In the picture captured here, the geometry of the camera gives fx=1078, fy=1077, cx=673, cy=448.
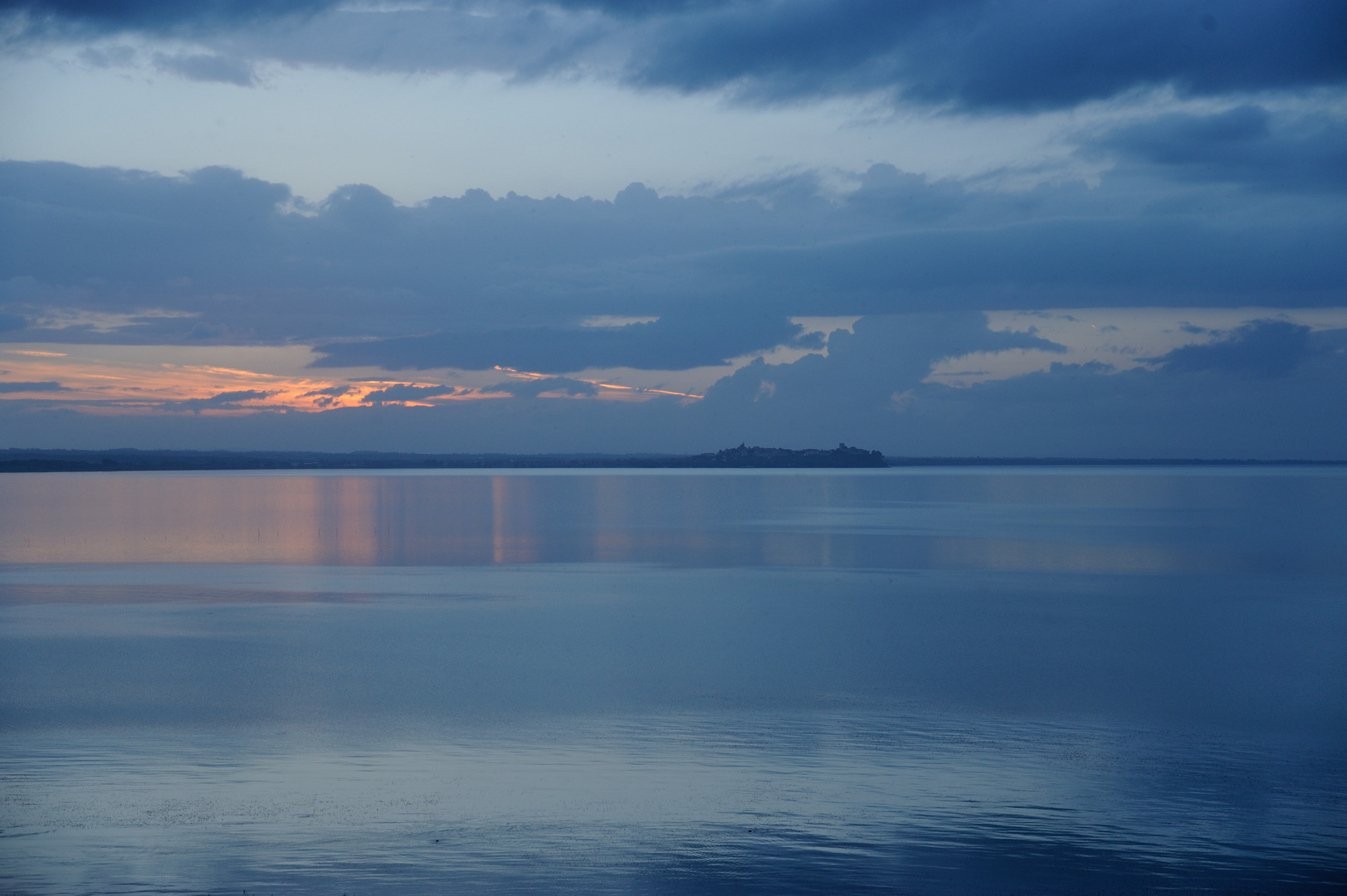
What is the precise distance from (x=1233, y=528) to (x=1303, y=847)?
1869 inches

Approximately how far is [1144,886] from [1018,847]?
0.98 metres

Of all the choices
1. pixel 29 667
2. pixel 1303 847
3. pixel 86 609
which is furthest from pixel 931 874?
pixel 86 609

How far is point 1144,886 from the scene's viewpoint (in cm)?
809

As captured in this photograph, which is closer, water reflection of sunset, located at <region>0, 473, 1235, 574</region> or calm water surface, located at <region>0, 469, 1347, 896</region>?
calm water surface, located at <region>0, 469, 1347, 896</region>

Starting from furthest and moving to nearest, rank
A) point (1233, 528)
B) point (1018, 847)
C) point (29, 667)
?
point (1233, 528)
point (29, 667)
point (1018, 847)

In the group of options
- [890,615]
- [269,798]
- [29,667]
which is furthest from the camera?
[890,615]

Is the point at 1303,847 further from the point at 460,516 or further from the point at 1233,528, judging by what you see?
the point at 460,516

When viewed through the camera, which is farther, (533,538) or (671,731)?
(533,538)

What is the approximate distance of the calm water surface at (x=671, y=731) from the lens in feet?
27.9

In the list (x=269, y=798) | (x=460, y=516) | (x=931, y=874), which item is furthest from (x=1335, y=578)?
(x=460, y=516)

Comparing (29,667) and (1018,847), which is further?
(29,667)

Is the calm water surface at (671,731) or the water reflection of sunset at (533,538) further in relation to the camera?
the water reflection of sunset at (533,538)

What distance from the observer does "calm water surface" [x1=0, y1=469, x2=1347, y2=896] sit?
27.9 ft

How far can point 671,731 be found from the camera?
12.6 m
